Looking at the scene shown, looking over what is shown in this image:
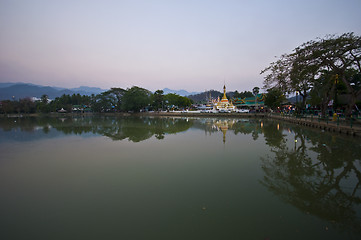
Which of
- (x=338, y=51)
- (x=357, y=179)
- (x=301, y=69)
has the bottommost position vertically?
(x=357, y=179)

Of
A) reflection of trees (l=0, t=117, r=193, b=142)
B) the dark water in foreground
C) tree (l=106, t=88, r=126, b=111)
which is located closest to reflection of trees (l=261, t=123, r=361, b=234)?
the dark water in foreground

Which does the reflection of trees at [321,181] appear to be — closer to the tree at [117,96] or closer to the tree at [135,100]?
the tree at [135,100]

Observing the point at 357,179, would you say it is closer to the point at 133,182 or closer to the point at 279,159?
the point at 279,159

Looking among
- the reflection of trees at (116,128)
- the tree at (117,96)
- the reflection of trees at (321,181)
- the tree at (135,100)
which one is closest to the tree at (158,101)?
the tree at (135,100)

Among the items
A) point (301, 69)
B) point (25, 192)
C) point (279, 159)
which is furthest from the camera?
point (301, 69)

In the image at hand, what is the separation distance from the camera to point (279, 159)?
7.48 m

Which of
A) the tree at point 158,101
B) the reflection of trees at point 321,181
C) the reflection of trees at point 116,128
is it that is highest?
the tree at point 158,101

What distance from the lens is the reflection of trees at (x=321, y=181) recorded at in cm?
370

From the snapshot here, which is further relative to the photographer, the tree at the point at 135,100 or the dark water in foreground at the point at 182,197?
the tree at the point at 135,100

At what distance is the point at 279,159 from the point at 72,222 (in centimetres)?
726

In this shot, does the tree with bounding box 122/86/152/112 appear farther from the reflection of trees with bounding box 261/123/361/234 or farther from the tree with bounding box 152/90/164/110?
the reflection of trees with bounding box 261/123/361/234

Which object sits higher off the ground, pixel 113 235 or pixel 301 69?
pixel 301 69

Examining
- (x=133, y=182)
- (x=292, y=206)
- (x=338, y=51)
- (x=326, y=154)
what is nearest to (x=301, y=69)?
(x=338, y=51)

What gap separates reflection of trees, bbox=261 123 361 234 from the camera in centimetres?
370
